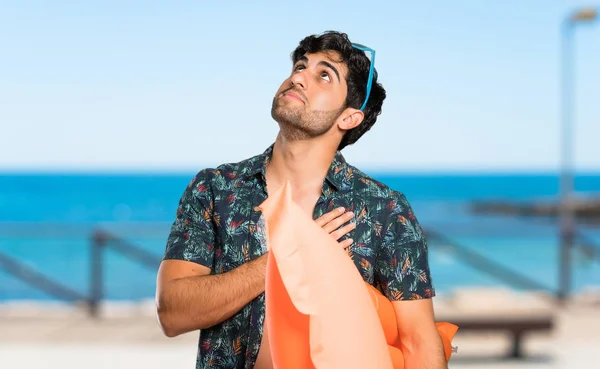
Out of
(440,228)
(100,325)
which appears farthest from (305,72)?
(440,228)

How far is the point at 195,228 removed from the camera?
89.6 inches

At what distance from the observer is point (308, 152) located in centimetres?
239

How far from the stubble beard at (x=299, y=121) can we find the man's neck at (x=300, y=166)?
0.03 metres

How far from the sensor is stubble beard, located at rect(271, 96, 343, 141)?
2.32 metres

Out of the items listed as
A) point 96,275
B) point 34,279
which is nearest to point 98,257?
point 96,275

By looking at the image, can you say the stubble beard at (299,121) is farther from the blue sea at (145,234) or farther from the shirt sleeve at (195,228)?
the blue sea at (145,234)

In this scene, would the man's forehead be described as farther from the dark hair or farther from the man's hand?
the man's hand

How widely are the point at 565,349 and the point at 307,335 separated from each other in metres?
6.00

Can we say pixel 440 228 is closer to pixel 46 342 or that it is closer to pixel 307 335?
pixel 46 342

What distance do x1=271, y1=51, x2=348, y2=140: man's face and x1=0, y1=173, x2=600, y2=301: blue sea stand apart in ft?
23.0

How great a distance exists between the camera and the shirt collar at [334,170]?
2359 mm

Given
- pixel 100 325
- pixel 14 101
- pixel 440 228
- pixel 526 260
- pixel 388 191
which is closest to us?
pixel 388 191

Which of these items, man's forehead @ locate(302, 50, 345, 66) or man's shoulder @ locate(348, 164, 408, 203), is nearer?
man's shoulder @ locate(348, 164, 408, 203)

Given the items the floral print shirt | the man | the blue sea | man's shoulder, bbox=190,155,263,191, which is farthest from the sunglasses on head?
the blue sea
